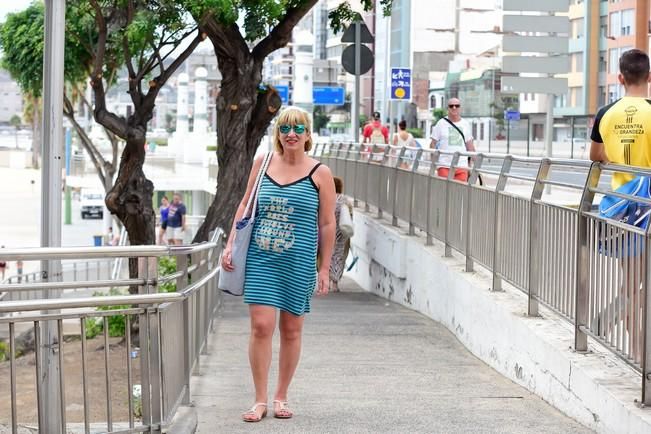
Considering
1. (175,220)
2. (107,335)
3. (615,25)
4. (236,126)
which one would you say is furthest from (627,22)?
(107,335)

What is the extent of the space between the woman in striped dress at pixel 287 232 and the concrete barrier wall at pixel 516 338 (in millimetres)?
1438

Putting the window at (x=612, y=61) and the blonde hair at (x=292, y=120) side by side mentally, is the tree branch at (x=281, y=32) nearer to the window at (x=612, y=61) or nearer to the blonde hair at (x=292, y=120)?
the blonde hair at (x=292, y=120)

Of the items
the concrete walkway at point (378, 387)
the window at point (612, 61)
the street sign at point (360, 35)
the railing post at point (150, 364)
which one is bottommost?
the concrete walkway at point (378, 387)

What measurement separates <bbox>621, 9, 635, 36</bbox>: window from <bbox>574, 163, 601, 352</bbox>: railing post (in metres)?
57.4

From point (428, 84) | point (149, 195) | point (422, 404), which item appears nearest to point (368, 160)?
point (149, 195)

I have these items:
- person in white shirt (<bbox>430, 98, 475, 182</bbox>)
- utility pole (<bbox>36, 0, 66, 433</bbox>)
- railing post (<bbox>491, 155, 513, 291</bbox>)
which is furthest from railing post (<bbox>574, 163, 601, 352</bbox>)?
person in white shirt (<bbox>430, 98, 475, 182</bbox>)

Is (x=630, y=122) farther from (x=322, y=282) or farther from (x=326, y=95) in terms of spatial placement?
(x=326, y=95)

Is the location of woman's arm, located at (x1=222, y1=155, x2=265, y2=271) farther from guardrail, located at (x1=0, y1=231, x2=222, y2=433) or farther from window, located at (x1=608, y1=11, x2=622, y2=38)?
window, located at (x1=608, y1=11, x2=622, y2=38)

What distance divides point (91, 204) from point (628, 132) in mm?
76588

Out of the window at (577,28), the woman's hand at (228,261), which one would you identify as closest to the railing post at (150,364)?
the woman's hand at (228,261)

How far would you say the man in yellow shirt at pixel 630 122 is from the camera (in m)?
6.60

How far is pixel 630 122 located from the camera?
21.8ft

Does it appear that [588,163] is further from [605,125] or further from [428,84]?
[428,84]

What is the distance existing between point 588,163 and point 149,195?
1143 centimetres
